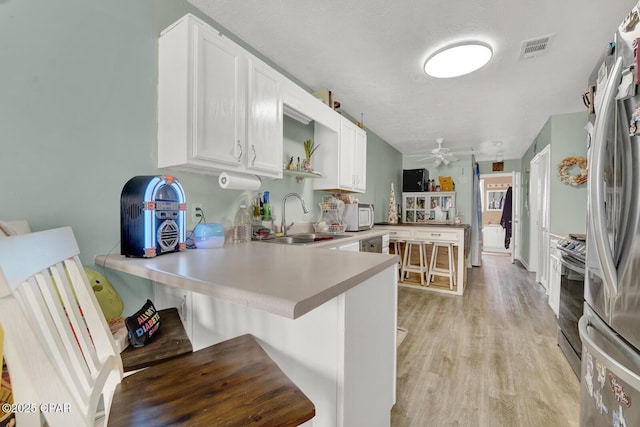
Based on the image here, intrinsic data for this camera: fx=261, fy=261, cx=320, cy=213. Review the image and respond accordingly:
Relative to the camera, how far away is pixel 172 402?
584 mm

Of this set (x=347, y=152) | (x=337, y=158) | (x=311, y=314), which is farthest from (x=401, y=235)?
(x=311, y=314)

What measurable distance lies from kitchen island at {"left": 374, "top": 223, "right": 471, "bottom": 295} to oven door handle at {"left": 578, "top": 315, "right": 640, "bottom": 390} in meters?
2.58

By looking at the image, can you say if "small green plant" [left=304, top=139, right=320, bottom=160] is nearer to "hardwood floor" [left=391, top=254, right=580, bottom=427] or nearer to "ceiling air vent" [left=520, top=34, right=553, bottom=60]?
"ceiling air vent" [left=520, top=34, right=553, bottom=60]

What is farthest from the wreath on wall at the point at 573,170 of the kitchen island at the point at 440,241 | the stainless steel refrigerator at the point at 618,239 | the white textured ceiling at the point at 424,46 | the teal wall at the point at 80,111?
the teal wall at the point at 80,111

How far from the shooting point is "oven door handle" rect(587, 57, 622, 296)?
36.0 inches

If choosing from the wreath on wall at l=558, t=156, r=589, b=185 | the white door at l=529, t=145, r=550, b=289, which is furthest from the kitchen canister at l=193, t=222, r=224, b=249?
the white door at l=529, t=145, r=550, b=289

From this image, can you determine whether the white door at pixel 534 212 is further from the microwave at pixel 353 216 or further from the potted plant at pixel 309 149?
the potted plant at pixel 309 149

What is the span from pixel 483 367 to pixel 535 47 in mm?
2443

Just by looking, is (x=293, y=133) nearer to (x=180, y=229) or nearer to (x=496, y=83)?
Answer: (x=180, y=229)

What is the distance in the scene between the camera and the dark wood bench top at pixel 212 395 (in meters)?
0.54

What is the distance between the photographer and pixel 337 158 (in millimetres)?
2754

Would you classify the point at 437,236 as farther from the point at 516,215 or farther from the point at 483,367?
the point at 516,215

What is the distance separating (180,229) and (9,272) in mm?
826

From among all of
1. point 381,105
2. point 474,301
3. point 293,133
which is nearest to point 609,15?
point 381,105
